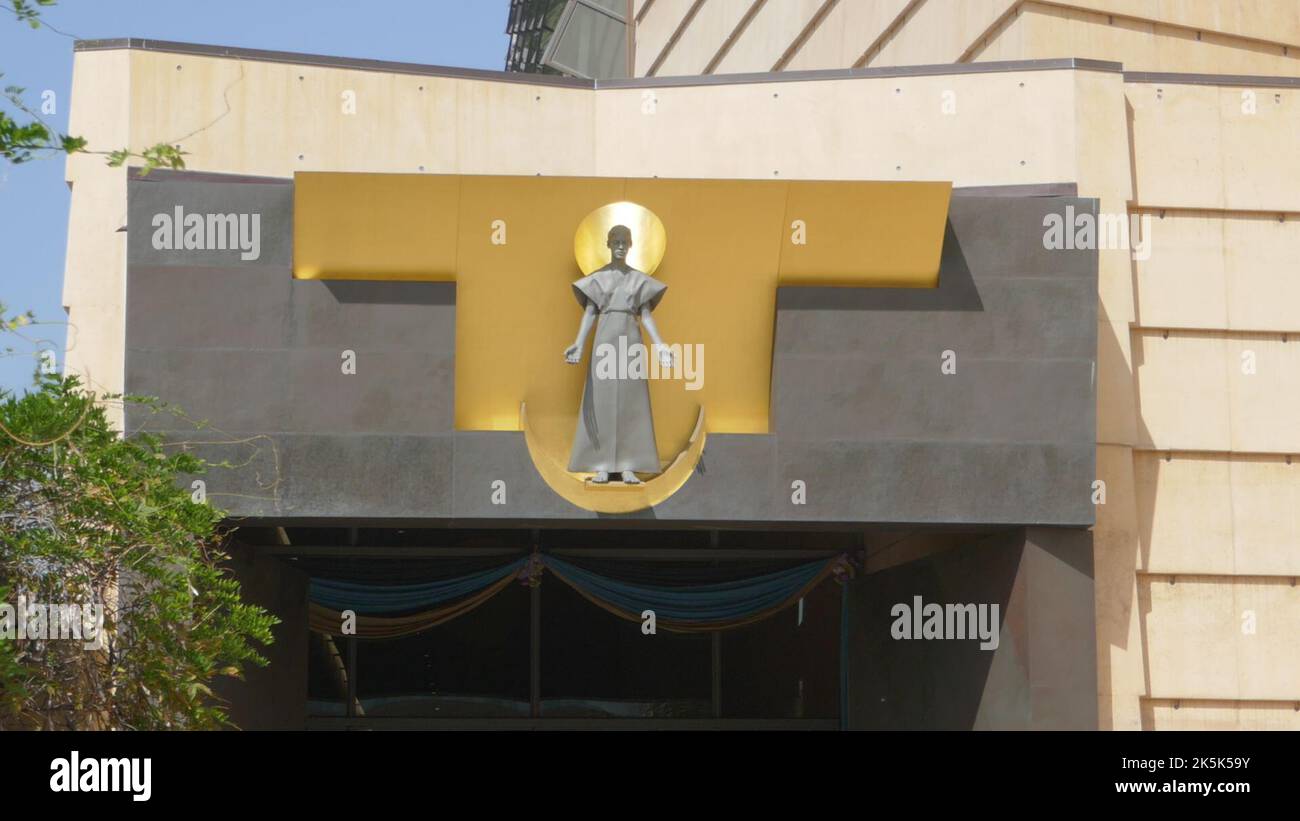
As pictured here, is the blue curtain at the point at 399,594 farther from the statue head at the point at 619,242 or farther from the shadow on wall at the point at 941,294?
the shadow on wall at the point at 941,294

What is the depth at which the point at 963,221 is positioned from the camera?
1507 centimetres

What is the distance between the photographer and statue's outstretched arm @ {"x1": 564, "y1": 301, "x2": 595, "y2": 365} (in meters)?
14.7

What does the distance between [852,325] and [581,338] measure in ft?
8.09

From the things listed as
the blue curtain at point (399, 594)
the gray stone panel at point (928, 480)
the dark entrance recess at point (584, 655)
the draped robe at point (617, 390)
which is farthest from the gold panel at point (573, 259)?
the dark entrance recess at point (584, 655)

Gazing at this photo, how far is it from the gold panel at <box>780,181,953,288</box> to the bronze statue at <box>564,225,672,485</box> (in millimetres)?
1358

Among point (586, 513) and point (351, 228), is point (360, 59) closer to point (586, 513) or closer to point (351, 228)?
point (351, 228)

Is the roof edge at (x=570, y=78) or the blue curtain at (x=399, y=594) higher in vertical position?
the roof edge at (x=570, y=78)

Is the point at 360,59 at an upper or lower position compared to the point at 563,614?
upper

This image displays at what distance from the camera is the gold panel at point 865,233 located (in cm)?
1479

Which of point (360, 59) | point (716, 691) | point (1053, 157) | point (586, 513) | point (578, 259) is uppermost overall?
point (360, 59)

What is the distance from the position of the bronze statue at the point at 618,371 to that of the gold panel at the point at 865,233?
4.45 feet

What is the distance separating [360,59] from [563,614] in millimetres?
7445
